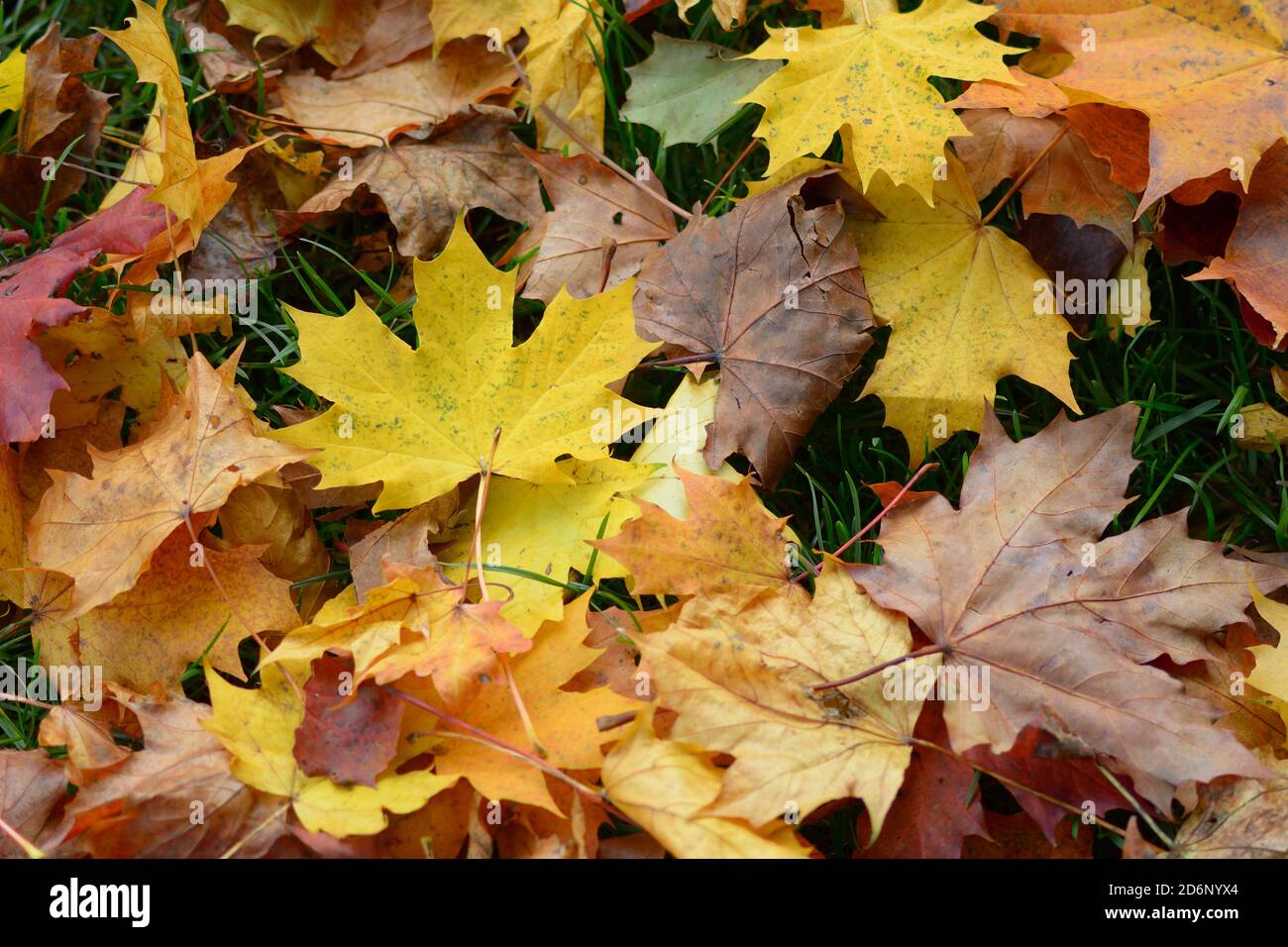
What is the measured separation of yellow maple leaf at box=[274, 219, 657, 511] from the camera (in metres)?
1.47

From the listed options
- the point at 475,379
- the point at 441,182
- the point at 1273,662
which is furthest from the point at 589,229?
the point at 1273,662

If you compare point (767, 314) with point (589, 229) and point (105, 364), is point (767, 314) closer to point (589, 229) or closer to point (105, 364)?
point (589, 229)

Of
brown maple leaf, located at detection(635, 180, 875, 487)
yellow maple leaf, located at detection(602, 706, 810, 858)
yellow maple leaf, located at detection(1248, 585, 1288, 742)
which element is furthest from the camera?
brown maple leaf, located at detection(635, 180, 875, 487)

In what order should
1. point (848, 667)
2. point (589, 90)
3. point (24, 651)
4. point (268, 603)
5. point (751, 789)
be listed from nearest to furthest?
point (751, 789), point (848, 667), point (268, 603), point (24, 651), point (589, 90)

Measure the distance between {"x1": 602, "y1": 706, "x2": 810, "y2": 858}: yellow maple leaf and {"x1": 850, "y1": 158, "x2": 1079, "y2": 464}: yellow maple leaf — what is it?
24.6 inches

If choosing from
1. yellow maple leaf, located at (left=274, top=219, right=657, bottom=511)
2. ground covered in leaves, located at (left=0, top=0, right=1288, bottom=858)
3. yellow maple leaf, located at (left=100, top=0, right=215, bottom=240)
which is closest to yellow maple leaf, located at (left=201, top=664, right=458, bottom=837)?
ground covered in leaves, located at (left=0, top=0, right=1288, bottom=858)

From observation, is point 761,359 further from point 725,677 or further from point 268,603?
point 268,603

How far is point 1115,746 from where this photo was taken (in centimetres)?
123

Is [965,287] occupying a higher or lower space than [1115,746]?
higher

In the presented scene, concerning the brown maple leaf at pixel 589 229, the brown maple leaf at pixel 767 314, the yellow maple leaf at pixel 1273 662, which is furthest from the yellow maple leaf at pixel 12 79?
the yellow maple leaf at pixel 1273 662

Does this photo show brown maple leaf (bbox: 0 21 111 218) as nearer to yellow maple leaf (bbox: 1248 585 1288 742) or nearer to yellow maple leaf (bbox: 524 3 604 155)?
yellow maple leaf (bbox: 524 3 604 155)

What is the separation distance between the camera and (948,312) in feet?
5.29

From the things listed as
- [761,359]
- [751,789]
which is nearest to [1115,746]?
[751,789]
